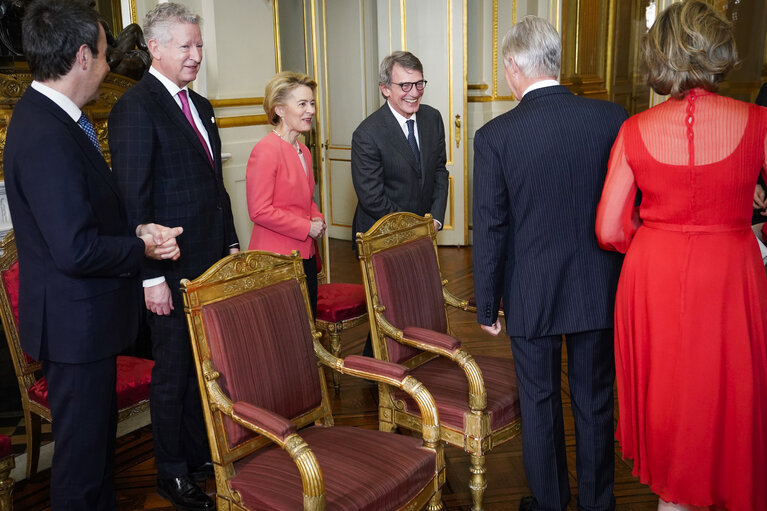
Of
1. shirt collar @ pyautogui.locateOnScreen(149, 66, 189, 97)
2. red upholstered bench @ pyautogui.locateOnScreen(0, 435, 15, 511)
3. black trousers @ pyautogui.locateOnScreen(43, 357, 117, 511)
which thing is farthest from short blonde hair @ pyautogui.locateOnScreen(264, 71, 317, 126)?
red upholstered bench @ pyautogui.locateOnScreen(0, 435, 15, 511)

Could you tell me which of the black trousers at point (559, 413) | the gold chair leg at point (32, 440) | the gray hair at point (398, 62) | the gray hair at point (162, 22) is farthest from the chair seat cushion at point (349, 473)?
the gray hair at point (398, 62)

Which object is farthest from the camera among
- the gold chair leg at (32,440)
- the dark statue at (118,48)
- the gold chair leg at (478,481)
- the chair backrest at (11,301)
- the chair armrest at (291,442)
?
the dark statue at (118,48)

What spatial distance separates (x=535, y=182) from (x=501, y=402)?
726mm

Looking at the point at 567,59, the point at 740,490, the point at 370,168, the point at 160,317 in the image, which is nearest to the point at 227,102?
the point at 370,168

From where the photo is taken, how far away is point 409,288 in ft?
7.97

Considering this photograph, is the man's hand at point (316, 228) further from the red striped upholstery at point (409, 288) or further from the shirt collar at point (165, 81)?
the shirt collar at point (165, 81)

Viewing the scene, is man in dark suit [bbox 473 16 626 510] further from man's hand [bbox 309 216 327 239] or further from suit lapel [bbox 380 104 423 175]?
suit lapel [bbox 380 104 423 175]

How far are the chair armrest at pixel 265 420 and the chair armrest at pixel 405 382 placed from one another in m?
0.37

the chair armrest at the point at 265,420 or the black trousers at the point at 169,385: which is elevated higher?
the chair armrest at the point at 265,420

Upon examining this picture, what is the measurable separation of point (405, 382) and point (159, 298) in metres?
0.83

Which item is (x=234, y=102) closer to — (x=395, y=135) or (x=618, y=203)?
(x=395, y=135)

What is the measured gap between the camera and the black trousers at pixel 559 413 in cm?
203

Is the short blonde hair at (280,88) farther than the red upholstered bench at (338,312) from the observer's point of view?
No

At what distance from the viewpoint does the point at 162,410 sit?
2.31m
